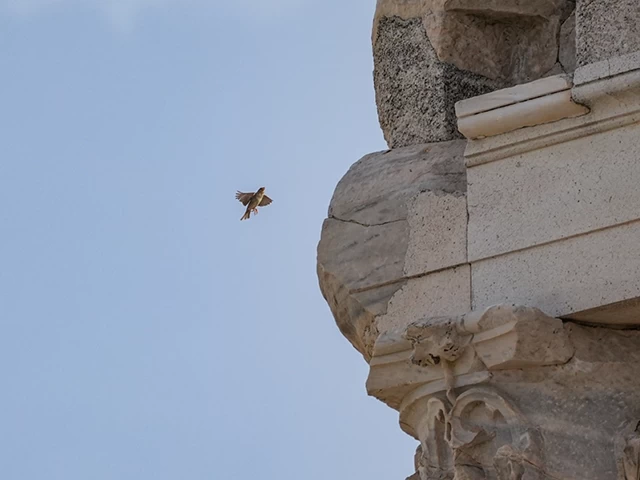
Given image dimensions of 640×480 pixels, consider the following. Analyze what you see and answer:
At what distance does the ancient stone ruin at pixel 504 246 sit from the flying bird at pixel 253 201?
3102 millimetres

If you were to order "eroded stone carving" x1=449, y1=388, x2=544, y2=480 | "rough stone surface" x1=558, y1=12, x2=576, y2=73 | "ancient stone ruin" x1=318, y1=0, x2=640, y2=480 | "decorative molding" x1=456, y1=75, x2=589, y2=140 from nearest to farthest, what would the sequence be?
1. "eroded stone carving" x1=449, y1=388, x2=544, y2=480
2. "ancient stone ruin" x1=318, y1=0, x2=640, y2=480
3. "decorative molding" x1=456, y1=75, x2=589, y2=140
4. "rough stone surface" x1=558, y1=12, x2=576, y2=73

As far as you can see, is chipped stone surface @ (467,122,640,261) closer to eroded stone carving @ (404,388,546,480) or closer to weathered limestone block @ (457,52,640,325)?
weathered limestone block @ (457,52,640,325)

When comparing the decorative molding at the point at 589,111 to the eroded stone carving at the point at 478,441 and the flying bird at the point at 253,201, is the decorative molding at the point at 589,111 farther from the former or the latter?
the flying bird at the point at 253,201

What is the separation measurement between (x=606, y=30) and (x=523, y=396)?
1.28 metres

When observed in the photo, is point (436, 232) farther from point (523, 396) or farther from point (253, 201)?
point (253, 201)

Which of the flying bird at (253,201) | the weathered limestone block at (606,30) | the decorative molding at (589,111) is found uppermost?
the flying bird at (253,201)

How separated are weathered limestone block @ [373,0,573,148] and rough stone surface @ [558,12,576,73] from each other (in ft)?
0.09

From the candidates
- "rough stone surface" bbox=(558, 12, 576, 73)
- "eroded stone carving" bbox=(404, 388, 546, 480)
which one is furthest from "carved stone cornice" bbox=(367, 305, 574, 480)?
"rough stone surface" bbox=(558, 12, 576, 73)

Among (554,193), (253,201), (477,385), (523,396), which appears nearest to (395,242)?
(554,193)

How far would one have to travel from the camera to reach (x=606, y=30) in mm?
6152

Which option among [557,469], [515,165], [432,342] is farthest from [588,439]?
[515,165]

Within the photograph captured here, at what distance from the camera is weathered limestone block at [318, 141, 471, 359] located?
20.1 ft

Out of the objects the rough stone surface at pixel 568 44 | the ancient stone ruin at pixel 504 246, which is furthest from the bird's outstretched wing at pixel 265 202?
the rough stone surface at pixel 568 44

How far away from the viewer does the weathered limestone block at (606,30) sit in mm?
6086
